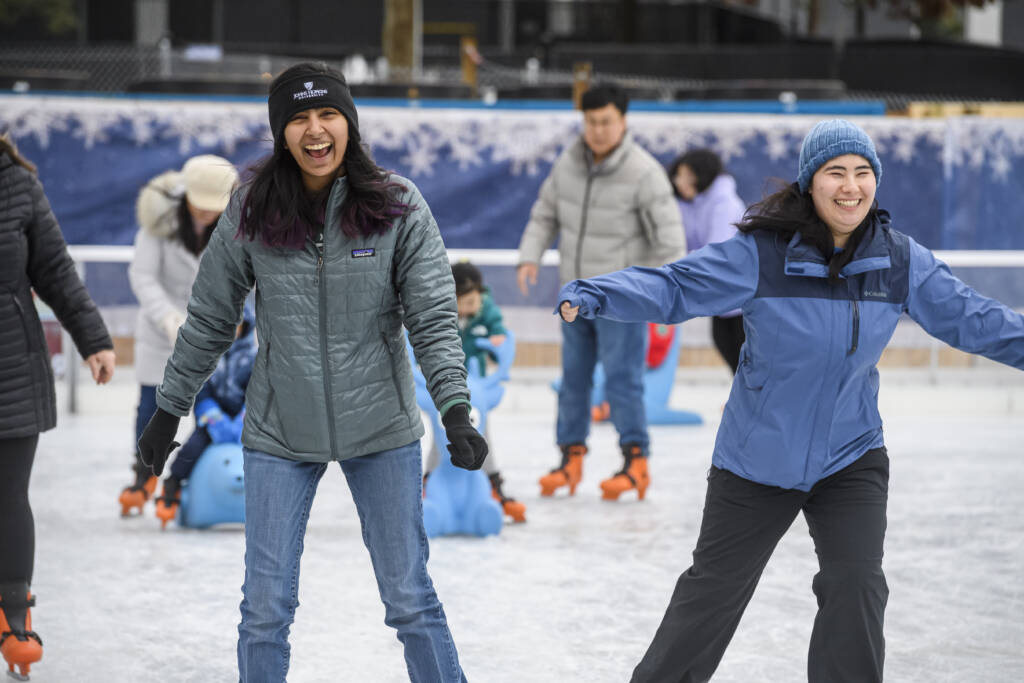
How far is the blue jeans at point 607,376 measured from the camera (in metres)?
6.04

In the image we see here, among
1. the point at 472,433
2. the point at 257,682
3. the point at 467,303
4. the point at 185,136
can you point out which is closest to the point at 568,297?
the point at 472,433

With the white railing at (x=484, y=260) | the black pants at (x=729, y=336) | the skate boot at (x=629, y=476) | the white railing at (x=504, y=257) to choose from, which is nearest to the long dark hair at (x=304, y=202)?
the skate boot at (x=629, y=476)

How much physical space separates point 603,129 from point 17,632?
130 inches

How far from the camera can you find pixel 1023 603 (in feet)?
15.3

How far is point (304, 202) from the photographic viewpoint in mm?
2945

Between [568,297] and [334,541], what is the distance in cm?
283

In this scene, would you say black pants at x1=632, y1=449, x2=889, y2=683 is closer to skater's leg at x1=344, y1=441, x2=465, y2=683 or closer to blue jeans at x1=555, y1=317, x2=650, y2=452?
skater's leg at x1=344, y1=441, x2=465, y2=683

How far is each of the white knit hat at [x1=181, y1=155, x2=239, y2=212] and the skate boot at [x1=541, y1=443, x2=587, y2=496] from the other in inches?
76.0

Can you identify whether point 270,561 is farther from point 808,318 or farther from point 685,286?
point 808,318

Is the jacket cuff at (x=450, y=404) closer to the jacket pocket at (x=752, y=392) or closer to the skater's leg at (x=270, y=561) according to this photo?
the skater's leg at (x=270, y=561)

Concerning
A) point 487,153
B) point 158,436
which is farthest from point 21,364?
point 487,153

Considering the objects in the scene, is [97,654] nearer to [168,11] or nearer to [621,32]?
[621,32]

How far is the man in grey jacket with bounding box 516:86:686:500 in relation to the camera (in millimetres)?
6039

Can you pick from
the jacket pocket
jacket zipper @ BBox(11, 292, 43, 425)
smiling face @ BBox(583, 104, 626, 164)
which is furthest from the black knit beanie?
smiling face @ BBox(583, 104, 626, 164)
